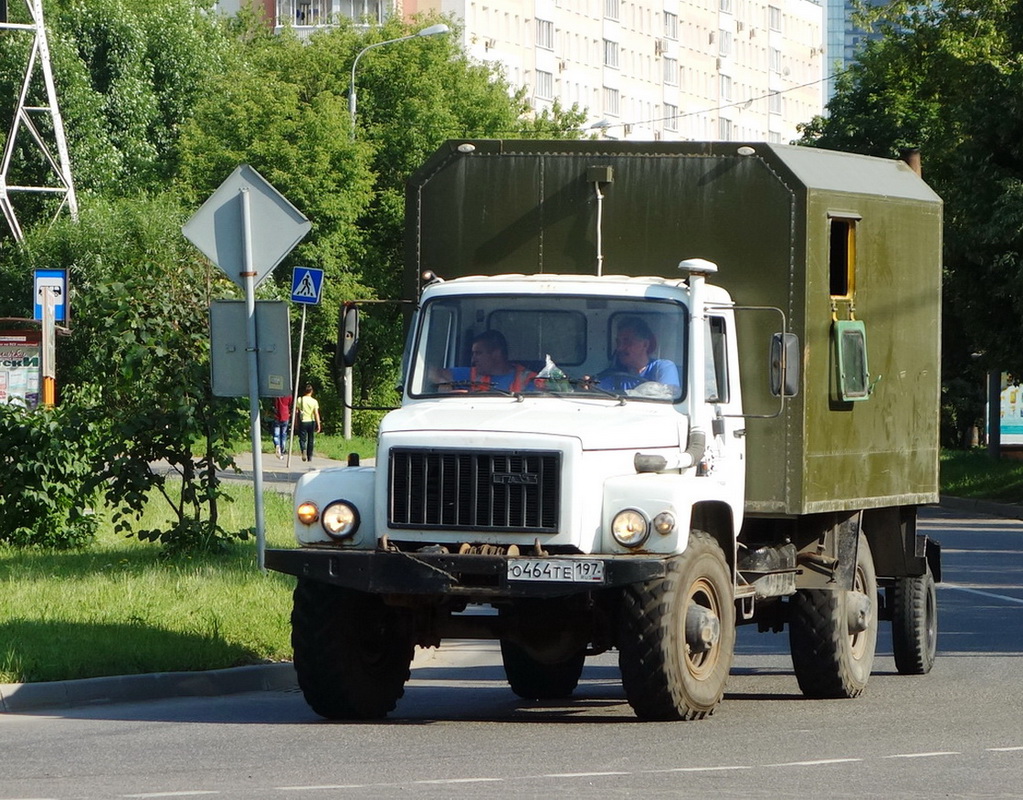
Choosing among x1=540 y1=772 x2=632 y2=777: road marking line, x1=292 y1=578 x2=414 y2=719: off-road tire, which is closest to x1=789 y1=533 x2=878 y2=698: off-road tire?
x1=292 y1=578 x2=414 y2=719: off-road tire

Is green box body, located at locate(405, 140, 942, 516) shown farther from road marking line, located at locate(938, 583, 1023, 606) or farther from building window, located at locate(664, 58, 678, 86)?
building window, located at locate(664, 58, 678, 86)

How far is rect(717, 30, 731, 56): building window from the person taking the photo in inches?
5571

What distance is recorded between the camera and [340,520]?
11.7 meters

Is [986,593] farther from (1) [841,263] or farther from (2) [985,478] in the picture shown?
(2) [985,478]

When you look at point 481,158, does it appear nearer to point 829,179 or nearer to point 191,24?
point 829,179

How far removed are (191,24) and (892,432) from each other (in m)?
62.7

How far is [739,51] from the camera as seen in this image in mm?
145375

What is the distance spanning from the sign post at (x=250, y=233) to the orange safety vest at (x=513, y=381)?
4.01 metres

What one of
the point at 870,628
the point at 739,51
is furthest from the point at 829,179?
the point at 739,51

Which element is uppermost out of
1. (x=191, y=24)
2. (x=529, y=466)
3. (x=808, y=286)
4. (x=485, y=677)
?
(x=191, y=24)

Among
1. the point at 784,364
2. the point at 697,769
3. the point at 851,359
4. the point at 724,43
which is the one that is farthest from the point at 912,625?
the point at 724,43

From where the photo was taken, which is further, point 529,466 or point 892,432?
point 892,432

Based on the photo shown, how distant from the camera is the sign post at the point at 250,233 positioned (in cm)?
1611

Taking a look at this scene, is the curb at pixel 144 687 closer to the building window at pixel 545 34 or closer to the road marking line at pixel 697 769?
the road marking line at pixel 697 769
